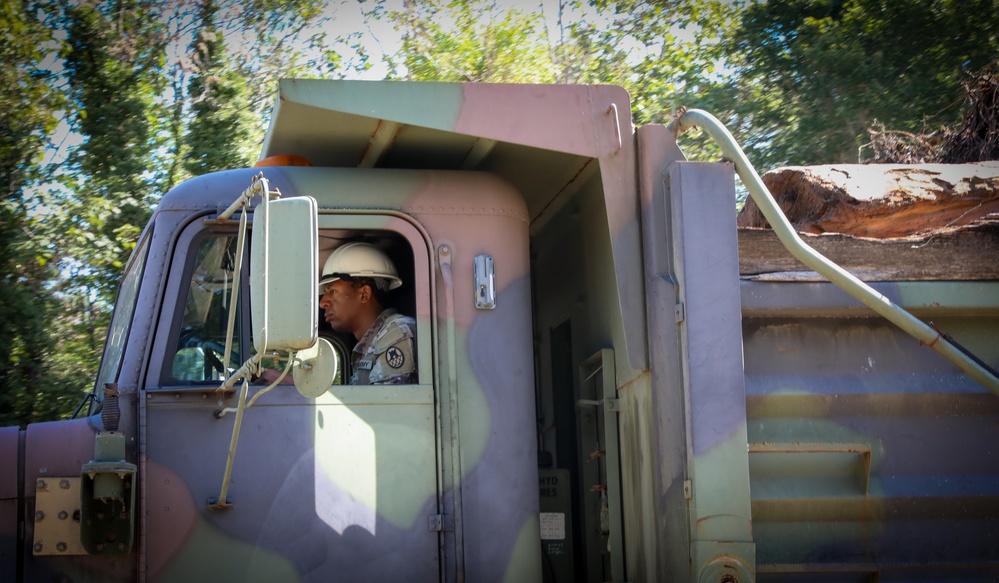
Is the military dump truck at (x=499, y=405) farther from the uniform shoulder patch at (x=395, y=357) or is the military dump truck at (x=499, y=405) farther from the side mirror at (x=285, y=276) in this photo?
the side mirror at (x=285, y=276)

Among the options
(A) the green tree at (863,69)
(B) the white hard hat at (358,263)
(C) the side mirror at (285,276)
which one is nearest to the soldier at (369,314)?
(B) the white hard hat at (358,263)

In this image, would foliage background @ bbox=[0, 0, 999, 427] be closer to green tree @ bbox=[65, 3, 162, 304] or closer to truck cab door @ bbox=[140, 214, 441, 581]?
green tree @ bbox=[65, 3, 162, 304]

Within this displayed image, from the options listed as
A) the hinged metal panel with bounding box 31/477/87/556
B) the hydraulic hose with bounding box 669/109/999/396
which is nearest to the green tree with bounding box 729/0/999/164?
the hydraulic hose with bounding box 669/109/999/396

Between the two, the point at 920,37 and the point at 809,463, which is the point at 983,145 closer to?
the point at 809,463

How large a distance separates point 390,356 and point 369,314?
0.39 meters

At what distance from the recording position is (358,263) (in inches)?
167

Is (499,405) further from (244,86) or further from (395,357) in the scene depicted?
(244,86)

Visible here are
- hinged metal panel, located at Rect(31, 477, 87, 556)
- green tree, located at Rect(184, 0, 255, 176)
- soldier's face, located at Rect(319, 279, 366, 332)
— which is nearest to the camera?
hinged metal panel, located at Rect(31, 477, 87, 556)

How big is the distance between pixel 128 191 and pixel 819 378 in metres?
7.84

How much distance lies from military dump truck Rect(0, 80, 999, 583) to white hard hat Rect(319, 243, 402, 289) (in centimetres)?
5

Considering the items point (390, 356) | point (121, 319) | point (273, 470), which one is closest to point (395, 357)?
point (390, 356)

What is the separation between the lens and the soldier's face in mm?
4441

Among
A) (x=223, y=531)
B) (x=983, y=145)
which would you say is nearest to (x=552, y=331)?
(x=223, y=531)

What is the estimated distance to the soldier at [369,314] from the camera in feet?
13.5
